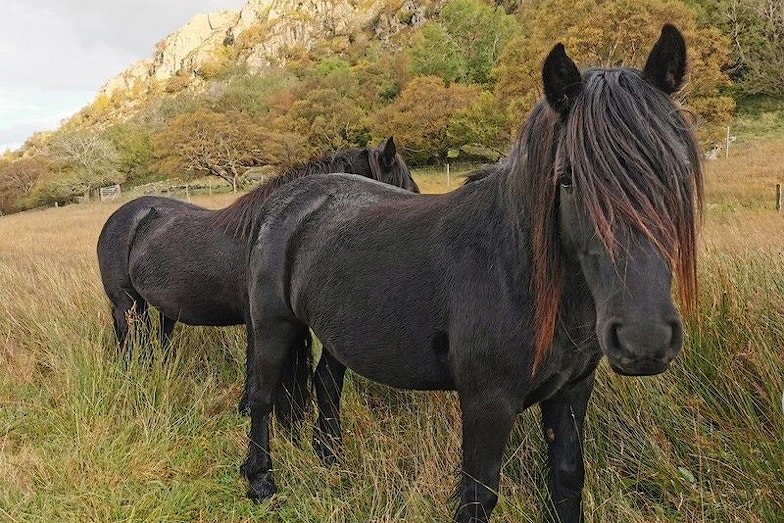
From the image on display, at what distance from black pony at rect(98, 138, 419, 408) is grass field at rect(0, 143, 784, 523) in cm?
56

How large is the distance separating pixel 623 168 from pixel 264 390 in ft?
7.55

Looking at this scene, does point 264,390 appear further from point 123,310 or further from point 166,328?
point 123,310

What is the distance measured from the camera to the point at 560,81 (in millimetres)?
1464

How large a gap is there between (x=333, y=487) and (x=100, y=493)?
1176mm

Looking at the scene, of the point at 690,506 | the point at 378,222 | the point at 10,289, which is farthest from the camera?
the point at 10,289

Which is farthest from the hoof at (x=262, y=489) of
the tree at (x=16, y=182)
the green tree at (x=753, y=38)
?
the tree at (x=16, y=182)

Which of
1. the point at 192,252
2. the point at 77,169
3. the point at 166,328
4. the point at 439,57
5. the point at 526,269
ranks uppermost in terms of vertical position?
the point at 439,57

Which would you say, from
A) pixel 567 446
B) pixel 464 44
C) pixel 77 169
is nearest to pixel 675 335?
pixel 567 446

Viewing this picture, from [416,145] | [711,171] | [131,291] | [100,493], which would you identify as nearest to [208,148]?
[416,145]

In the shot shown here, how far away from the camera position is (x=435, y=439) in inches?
110

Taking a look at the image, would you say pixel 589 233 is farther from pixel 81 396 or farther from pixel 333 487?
pixel 81 396

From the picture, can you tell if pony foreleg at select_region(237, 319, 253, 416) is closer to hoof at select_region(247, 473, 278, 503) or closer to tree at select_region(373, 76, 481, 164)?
hoof at select_region(247, 473, 278, 503)

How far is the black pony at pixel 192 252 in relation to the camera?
3.85m

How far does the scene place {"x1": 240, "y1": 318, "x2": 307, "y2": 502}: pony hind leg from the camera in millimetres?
2838
